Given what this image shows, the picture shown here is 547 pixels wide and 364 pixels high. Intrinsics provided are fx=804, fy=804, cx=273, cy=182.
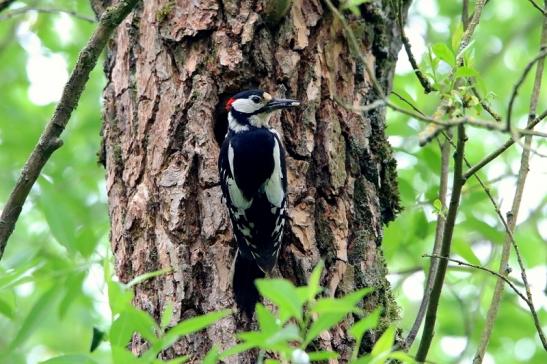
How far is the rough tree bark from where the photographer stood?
3.22 metres

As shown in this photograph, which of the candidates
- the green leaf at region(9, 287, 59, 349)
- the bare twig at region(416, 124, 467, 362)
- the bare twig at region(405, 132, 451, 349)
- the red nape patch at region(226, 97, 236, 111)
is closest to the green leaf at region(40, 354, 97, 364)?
the bare twig at region(416, 124, 467, 362)

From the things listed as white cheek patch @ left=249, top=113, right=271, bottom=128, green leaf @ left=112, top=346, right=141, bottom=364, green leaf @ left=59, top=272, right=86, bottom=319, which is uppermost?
white cheek patch @ left=249, top=113, right=271, bottom=128

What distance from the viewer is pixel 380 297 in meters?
3.28

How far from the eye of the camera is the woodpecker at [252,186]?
10.6 feet

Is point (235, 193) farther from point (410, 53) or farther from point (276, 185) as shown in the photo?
point (410, 53)

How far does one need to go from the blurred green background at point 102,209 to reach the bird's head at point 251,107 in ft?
2.20

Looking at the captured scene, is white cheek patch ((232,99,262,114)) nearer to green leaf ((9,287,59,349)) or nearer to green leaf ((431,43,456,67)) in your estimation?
green leaf ((9,287,59,349))

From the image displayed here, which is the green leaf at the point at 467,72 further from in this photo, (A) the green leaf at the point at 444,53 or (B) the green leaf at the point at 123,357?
(B) the green leaf at the point at 123,357

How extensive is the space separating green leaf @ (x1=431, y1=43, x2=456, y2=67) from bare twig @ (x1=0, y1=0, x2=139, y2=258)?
101cm

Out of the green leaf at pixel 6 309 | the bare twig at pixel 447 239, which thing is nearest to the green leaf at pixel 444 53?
the bare twig at pixel 447 239

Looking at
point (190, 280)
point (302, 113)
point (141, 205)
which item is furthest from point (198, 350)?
point (302, 113)

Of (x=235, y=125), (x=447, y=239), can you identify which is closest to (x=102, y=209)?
(x=235, y=125)

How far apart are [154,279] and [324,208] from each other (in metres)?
0.75

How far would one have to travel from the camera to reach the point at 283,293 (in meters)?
1.58
